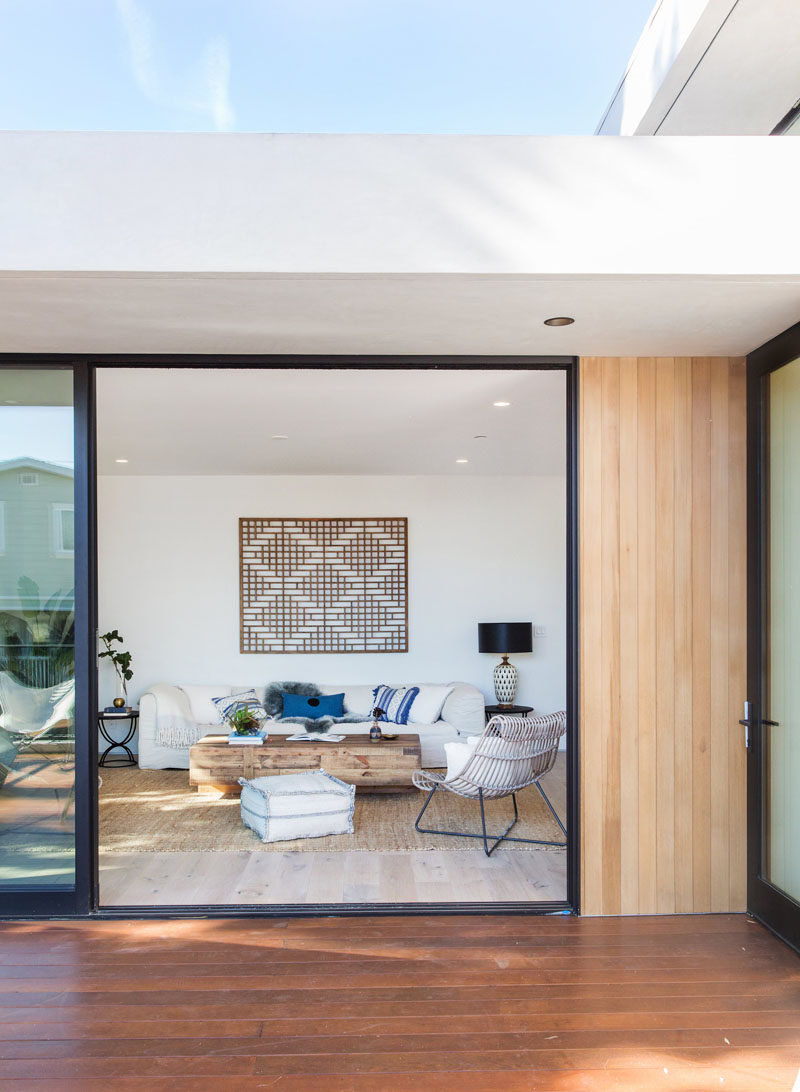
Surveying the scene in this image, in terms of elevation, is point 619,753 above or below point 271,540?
below

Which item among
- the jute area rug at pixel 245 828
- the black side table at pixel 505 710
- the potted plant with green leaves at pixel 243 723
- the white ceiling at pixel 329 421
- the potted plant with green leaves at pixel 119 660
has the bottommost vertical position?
the jute area rug at pixel 245 828

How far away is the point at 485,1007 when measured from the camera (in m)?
2.84

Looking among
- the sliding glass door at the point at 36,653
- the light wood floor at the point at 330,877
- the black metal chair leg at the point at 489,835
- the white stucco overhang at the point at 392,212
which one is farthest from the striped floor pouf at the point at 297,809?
the white stucco overhang at the point at 392,212

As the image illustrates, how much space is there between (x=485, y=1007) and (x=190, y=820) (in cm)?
305

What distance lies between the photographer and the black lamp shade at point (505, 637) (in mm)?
7531

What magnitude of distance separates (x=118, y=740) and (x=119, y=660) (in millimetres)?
739

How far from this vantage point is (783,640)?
345cm

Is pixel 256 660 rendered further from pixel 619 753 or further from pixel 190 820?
pixel 619 753

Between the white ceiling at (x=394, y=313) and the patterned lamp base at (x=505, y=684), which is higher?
the white ceiling at (x=394, y=313)

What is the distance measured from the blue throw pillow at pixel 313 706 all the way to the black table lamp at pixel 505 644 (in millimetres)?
1375

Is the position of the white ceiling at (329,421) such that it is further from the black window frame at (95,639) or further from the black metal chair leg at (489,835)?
the black metal chair leg at (489,835)

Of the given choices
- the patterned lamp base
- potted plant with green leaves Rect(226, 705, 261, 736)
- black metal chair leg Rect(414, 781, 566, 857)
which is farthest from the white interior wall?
black metal chair leg Rect(414, 781, 566, 857)

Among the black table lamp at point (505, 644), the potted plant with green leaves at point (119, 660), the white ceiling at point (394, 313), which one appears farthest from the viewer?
the black table lamp at point (505, 644)

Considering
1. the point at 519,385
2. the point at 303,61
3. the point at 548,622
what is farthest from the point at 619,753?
the point at 303,61
